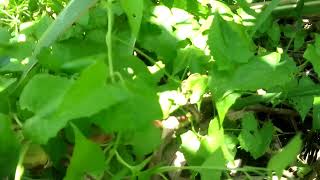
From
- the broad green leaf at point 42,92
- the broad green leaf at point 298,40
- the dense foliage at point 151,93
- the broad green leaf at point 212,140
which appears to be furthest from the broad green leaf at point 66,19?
the broad green leaf at point 298,40

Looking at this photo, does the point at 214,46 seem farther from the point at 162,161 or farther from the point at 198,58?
the point at 162,161

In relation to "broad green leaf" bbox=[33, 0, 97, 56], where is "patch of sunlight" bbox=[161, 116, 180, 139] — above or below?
below

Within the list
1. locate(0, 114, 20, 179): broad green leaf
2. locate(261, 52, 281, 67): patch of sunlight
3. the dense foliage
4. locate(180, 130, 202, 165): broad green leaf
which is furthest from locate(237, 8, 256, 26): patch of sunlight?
locate(0, 114, 20, 179): broad green leaf

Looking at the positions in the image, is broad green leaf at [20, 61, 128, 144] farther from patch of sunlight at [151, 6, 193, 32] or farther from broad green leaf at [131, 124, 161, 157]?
patch of sunlight at [151, 6, 193, 32]

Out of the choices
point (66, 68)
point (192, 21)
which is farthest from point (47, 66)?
point (192, 21)

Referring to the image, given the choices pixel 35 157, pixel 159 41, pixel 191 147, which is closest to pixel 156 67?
pixel 159 41

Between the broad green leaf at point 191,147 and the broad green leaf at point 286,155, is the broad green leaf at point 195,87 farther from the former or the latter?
the broad green leaf at point 286,155
